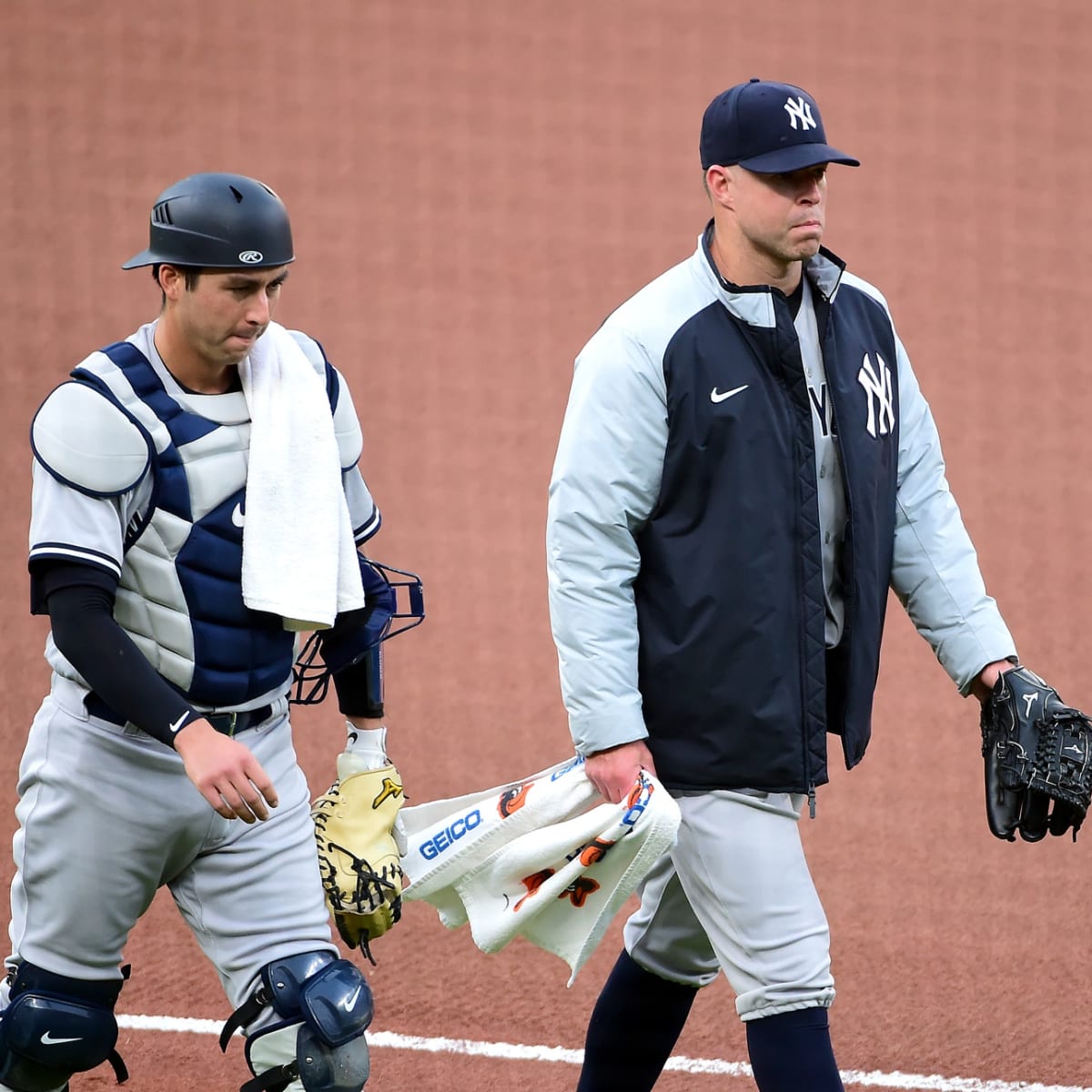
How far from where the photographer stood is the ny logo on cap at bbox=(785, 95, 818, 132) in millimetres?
3322

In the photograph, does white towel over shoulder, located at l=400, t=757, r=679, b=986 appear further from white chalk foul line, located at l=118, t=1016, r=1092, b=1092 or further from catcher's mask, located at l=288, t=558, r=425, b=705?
white chalk foul line, located at l=118, t=1016, r=1092, b=1092

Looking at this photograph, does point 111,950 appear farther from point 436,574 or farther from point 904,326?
point 904,326

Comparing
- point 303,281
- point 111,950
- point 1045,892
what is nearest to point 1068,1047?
point 1045,892

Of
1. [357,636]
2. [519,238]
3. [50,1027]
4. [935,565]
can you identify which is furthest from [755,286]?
[519,238]

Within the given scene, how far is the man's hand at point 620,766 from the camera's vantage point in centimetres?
327

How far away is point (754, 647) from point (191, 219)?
47.1 inches

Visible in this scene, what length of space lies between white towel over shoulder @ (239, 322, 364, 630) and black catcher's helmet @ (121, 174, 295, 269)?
0.21 m

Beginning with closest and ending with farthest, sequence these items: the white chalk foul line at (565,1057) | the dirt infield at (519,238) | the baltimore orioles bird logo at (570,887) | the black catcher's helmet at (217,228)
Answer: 1. the black catcher's helmet at (217,228)
2. the baltimore orioles bird logo at (570,887)
3. the white chalk foul line at (565,1057)
4. the dirt infield at (519,238)

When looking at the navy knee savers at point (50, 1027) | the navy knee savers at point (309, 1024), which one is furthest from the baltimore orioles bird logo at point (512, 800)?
the navy knee savers at point (50, 1027)

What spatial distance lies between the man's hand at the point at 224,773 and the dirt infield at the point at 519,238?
2.87m

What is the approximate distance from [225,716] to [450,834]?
1.68 ft

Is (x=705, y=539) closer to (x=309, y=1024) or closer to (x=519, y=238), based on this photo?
(x=309, y=1024)

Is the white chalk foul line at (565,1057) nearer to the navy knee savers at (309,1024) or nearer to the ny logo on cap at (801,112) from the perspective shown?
the navy knee savers at (309,1024)

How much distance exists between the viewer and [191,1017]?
4.46 m
